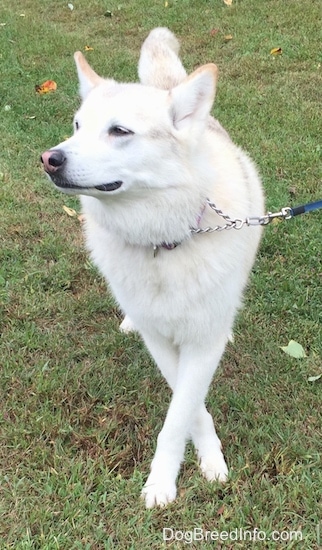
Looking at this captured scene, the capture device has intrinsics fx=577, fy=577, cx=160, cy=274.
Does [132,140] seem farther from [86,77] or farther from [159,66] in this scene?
[159,66]

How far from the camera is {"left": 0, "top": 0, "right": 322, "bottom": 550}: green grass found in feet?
7.66

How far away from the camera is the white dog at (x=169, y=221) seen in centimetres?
209

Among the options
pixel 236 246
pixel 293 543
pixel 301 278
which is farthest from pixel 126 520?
pixel 301 278

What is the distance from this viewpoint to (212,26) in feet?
26.3

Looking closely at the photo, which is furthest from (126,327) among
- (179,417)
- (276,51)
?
(276,51)

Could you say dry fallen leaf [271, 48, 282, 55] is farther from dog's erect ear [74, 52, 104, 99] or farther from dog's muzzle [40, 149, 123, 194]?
dog's muzzle [40, 149, 123, 194]

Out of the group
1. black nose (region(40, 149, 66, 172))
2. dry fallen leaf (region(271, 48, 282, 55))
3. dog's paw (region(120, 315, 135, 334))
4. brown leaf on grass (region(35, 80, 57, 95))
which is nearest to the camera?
black nose (region(40, 149, 66, 172))

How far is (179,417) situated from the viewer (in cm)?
242

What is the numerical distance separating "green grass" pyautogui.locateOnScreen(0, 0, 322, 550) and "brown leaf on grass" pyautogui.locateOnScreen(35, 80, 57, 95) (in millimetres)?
332

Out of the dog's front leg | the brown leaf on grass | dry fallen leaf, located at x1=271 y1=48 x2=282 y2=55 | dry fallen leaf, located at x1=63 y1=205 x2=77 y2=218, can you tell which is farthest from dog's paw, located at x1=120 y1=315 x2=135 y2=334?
dry fallen leaf, located at x1=271 y1=48 x2=282 y2=55

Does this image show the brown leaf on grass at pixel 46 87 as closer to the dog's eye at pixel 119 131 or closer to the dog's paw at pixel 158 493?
the dog's eye at pixel 119 131

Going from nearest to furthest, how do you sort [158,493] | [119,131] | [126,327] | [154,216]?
[119,131] → [154,216] → [158,493] → [126,327]

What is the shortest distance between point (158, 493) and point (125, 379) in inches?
29.6

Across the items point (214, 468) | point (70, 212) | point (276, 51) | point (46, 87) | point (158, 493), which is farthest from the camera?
point (276, 51)
